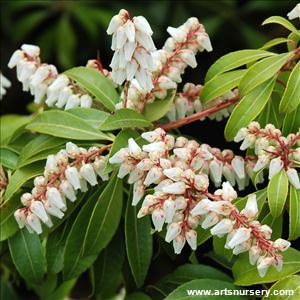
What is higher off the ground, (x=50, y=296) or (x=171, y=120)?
(x=171, y=120)

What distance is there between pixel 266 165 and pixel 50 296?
0.86m

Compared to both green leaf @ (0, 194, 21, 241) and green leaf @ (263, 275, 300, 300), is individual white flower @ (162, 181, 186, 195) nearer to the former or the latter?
green leaf @ (263, 275, 300, 300)

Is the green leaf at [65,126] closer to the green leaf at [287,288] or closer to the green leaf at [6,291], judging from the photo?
the green leaf at [287,288]

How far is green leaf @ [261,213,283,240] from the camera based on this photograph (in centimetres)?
182

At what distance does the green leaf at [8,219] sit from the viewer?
2.02m

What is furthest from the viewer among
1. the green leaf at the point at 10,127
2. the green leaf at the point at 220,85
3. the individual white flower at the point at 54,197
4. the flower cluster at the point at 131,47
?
the green leaf at the point at 10,127

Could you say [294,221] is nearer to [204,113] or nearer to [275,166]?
[275,166]

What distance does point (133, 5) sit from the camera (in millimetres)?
4527

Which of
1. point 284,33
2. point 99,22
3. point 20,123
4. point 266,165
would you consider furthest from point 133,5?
point 266,165

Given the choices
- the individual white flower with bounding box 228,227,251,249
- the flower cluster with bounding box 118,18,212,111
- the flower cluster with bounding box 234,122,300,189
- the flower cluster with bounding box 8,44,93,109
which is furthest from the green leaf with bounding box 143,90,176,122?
the individual white flower with bounding box 228,227,251,249

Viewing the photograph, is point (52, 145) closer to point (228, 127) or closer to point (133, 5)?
point (228, 127)

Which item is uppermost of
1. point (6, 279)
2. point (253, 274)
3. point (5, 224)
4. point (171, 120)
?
point (171, 120)

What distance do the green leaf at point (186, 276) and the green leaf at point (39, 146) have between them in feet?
1.40

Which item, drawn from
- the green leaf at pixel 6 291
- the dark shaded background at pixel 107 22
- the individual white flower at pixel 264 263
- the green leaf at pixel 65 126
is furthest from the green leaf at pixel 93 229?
the dark shaded background at pixel 107 22
